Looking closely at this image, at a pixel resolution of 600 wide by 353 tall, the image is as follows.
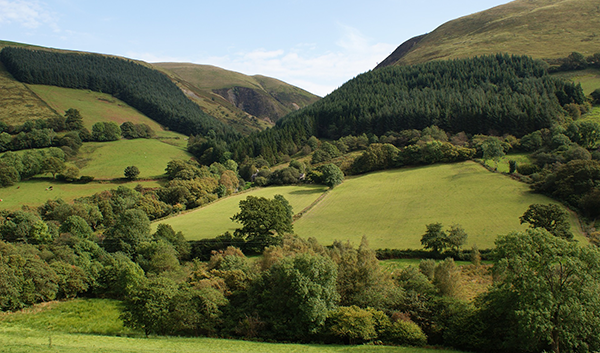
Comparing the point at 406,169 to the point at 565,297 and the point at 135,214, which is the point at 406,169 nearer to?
the point at 135,214

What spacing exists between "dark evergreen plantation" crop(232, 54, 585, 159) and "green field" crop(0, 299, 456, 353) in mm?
95080

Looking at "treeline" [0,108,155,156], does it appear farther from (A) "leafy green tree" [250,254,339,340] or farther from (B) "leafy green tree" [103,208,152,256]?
(A) "leafy green tree" [250,254,339,340]

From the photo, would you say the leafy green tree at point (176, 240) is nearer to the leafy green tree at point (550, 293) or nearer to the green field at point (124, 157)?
the leafy green tree at point (550, 293)

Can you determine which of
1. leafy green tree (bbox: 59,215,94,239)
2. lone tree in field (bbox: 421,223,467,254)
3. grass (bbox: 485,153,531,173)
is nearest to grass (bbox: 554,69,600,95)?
grass (bbox: 485,153,531,173)

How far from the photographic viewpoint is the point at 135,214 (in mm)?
55312

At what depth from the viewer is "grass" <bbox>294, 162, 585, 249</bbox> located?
2003 inches

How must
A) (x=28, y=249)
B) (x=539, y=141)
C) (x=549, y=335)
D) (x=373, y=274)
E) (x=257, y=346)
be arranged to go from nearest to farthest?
(x=549, y=335) < (x=257, y=346) < (x=373, y=274) < (x=28, y=249) < (x=539, y=141)

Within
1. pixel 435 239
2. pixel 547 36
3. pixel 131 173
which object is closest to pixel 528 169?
pixel 435 239

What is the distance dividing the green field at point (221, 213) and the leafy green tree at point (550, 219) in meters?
38.5

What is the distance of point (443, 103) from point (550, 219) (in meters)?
88.1

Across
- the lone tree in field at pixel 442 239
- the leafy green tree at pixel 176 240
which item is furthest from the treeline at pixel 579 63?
the leafy green tree at pixel 176 240

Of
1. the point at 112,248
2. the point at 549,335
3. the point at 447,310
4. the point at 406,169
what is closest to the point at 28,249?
the point at 112,248

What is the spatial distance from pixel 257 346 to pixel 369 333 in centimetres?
807

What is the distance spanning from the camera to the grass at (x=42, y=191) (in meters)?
80.1
